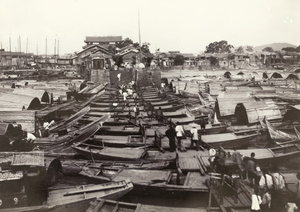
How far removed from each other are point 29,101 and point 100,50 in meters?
39.1

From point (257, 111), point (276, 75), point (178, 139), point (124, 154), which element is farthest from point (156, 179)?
point (276, 75)

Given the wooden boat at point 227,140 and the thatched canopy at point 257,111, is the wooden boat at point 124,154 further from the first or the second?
the thatched canopy at point 257,111

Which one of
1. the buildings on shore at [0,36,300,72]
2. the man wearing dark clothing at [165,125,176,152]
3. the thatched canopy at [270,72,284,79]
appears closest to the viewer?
the man wearing dark clothing at [165,125,176,152]

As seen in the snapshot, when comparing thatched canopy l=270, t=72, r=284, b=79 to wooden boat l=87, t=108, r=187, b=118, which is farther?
thatched canopy l=270, t=72, r=284, b=79

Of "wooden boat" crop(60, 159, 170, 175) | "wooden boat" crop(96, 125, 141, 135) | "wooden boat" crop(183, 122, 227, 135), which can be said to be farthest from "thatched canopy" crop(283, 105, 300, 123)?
"wooden boat" crop(60, 159, 170, 175)

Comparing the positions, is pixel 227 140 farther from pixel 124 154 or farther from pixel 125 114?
pixel 125 114

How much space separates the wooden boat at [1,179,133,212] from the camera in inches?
391

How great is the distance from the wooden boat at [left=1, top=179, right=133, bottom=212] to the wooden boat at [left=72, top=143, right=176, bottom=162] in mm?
3583

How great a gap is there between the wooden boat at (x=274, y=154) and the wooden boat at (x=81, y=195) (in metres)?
6.63

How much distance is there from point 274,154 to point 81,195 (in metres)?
10.6

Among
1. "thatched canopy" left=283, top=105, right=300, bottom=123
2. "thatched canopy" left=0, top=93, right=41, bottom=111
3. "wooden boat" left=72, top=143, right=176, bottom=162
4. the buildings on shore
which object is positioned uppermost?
the buildings on shore

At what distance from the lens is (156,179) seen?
11805mm

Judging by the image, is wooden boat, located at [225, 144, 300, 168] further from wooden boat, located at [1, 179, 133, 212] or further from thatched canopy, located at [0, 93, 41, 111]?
thatched canopy, located at [0, 93, 41, 111]

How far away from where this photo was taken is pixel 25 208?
30.5ft
